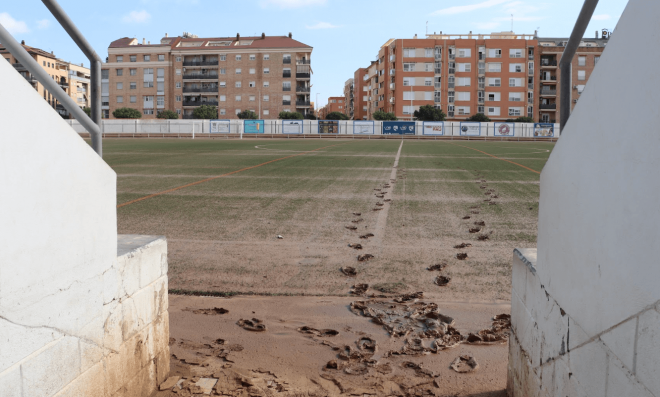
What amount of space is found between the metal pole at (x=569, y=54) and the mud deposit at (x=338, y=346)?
1.56 m

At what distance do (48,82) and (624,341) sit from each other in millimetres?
2378

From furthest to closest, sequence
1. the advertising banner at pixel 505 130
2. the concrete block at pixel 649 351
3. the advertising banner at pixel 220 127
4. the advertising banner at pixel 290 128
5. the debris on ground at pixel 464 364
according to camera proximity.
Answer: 1. the advertising banner at pixel 505 130
2. the advertising banner at pixel 290 128
3. the advertising banner at pixel 220 127
4. the debris on ground at pixel 464 364
5. the concrete block at pixel 649 351

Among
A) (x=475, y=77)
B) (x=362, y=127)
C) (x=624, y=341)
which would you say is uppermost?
(x=475, y=77)

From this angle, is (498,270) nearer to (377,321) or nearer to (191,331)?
(377,321)

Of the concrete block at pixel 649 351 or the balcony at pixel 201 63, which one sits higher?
the balcony at pixel 201 63

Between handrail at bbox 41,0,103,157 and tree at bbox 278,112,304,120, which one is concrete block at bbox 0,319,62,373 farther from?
tree at bbox 278,112,304,120

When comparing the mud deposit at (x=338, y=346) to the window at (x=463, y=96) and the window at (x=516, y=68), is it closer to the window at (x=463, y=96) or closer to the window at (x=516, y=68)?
the window at (x=463, y=96)

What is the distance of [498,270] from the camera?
5.76 meters

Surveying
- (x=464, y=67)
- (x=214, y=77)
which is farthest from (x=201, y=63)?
(x=464, y=67)

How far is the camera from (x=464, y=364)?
361cm

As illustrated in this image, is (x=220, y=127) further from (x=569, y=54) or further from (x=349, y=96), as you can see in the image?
(x=349, y=96)

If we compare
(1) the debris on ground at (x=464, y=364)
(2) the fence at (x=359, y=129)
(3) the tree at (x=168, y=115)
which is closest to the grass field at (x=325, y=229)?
(1) the debris on ground at (x=464, y=364)

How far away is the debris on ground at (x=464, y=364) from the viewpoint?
352cm

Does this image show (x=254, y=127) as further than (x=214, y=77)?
No
